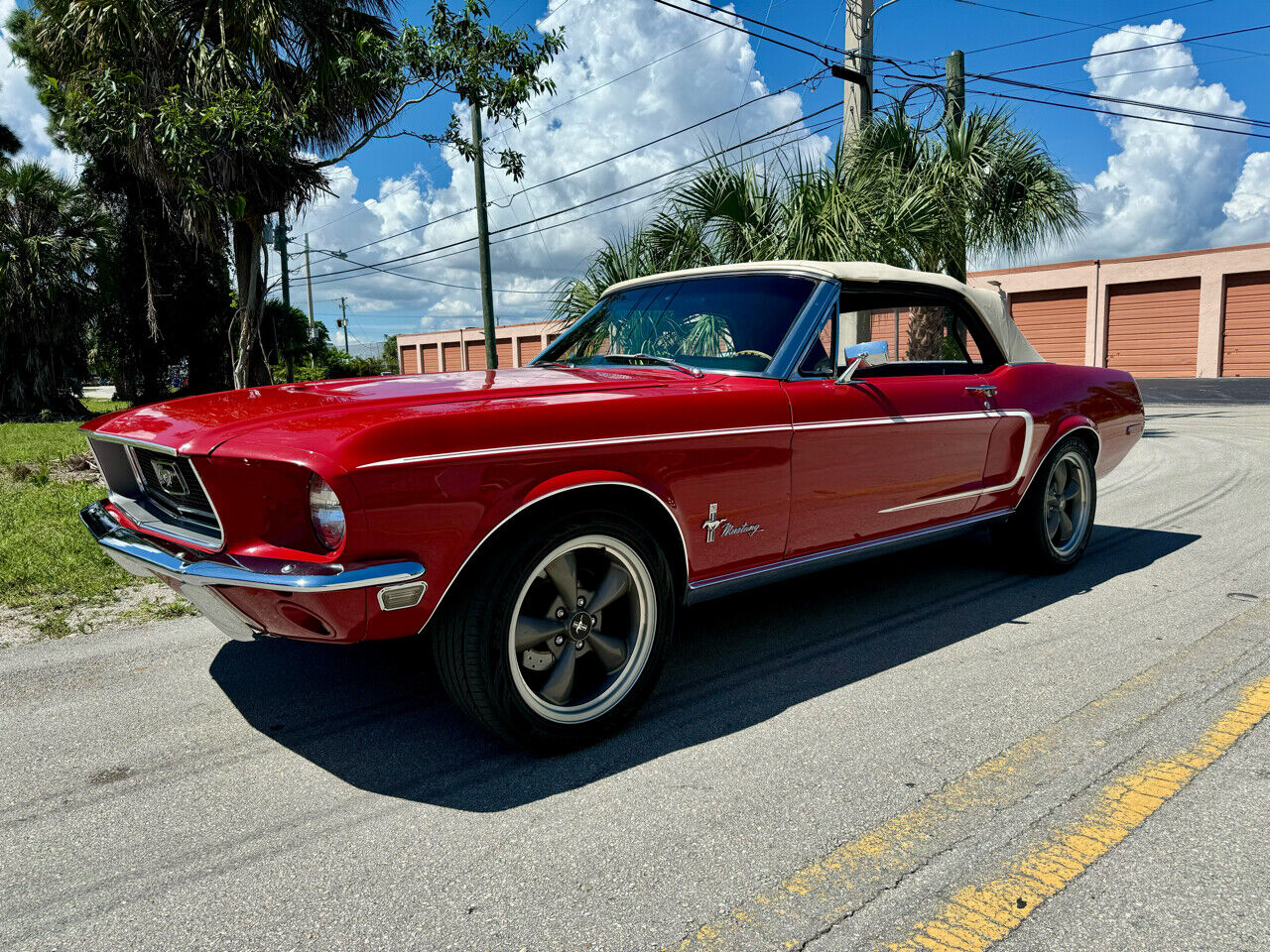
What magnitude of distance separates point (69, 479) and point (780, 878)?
8.58m

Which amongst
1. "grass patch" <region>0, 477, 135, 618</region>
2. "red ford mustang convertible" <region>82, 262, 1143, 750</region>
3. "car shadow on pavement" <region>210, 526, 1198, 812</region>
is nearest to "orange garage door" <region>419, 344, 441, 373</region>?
"grass patch" <region>0, 477, 135, 618</region>

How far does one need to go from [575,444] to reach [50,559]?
4106 millimetres

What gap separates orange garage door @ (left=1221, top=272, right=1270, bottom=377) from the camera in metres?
26.8

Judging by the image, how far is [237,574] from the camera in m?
2.44

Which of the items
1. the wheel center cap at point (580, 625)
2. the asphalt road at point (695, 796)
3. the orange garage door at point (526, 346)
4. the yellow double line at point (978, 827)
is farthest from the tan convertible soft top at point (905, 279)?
the orange garage door at point (526, 346)

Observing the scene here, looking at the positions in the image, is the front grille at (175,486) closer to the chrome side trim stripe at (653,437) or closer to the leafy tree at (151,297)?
the chrome side trim stripe at (653,437)

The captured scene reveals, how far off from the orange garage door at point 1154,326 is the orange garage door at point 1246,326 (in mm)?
871

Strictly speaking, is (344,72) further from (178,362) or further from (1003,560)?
(178,362)

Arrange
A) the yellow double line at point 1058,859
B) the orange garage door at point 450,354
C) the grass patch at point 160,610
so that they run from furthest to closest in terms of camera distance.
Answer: the orange garage door at point 450,354
the grass patch at point 160,610
the yellow double line at point 1058,859

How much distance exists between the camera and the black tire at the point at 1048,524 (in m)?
4.76

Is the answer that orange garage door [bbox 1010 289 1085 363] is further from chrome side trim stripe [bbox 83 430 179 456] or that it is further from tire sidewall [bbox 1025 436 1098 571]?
chrome side trim stripe [bbox 83 430 179 456]

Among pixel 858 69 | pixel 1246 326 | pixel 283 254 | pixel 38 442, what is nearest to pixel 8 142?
pixel 283 254

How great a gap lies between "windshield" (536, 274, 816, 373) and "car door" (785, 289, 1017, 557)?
0.20m

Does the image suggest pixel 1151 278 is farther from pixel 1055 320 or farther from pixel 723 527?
pixel 723 527
